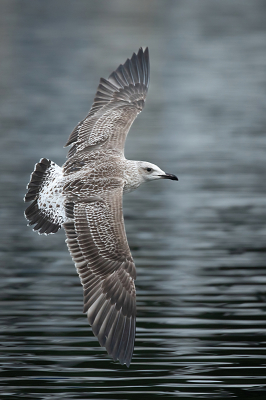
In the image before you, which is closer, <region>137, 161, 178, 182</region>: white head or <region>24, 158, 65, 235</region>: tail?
<region>24, 158, 65, 235</region>: tail

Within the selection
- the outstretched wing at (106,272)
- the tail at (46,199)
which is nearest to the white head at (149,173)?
the tail at (46,199)

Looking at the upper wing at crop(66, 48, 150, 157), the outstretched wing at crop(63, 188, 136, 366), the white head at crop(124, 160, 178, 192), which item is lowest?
the outstretched wing at crop(63, 188, 136, 366)

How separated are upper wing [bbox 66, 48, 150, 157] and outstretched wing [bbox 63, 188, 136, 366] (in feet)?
4.77

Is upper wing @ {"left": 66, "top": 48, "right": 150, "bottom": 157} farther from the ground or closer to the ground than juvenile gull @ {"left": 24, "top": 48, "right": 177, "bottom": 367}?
farther from the ground

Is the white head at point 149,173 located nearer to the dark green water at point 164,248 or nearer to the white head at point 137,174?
the white head at point 137,174

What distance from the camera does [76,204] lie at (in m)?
9.56

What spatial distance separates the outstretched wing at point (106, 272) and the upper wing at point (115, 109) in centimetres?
145

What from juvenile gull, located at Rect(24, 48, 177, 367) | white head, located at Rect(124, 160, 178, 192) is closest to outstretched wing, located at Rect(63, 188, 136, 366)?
juvenile gull, located at Rect(24, 48, 177, 367)

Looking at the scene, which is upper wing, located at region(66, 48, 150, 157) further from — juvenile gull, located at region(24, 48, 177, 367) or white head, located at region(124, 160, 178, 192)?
white head, located at region(124, 160, 178, 192)

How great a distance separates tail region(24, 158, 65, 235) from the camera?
32.6 ft

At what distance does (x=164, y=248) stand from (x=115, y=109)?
2672mm

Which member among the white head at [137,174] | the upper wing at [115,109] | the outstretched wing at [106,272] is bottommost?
the outstretched wing at [106,272]

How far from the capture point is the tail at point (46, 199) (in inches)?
391

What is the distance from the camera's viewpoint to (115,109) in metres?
11.2
